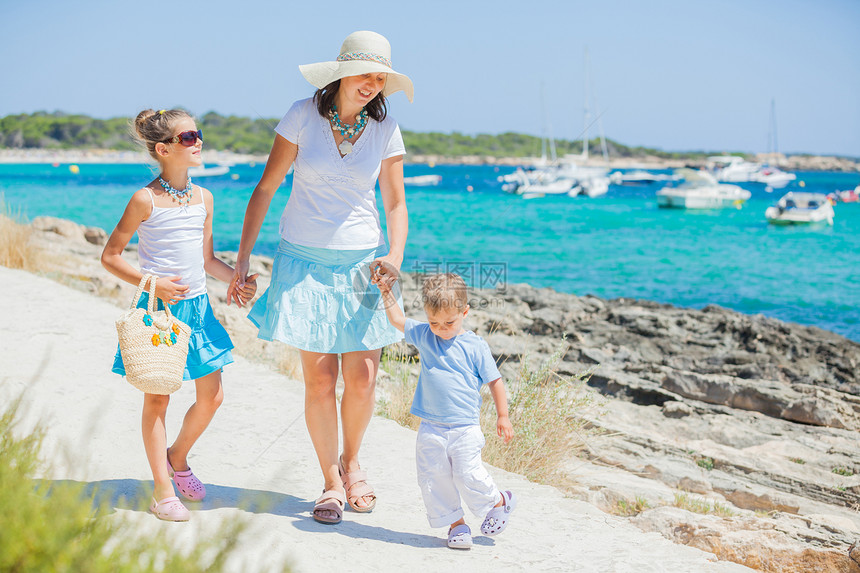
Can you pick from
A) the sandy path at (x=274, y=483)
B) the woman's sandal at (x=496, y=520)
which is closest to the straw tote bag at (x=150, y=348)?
the sandy path at (x=274, y=483)

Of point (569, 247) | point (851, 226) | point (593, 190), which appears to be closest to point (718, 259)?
point (569, 247)

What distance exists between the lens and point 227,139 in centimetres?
10244

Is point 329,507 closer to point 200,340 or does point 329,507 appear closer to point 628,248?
point 200,340

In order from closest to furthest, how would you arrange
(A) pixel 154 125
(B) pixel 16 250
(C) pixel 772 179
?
(A) pixel 154 125
(B) pixel 16 250
(C) pixel 772 179

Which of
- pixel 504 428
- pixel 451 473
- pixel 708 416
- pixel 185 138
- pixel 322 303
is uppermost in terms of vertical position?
pixel 185 138

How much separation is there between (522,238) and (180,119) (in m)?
29.5

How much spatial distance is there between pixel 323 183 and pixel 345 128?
0.94ft

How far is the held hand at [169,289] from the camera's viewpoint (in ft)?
10.2

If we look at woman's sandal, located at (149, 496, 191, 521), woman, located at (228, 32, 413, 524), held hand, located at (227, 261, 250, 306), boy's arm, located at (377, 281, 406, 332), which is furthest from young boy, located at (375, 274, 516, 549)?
woman's sandal, located at (149, 496, 191, 521)

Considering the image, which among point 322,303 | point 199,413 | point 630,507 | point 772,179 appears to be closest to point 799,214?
point 630,507

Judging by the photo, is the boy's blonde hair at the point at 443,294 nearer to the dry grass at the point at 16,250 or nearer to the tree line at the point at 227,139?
the dry grass at the point at 16,250

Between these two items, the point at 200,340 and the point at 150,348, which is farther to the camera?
the point at 200,340

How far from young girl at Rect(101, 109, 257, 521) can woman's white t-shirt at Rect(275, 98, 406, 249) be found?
390 mm

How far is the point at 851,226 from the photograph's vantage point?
134 feet
